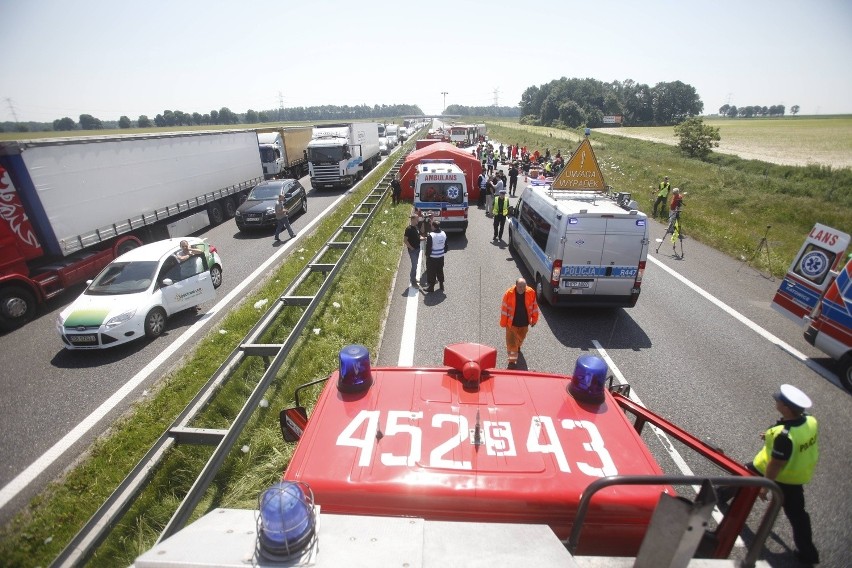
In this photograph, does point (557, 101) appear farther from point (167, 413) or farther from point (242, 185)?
point (167, 413)

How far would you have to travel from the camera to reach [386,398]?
3.70 metres

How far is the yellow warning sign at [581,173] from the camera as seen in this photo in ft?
38.1

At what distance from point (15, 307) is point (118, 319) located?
12.9 ft

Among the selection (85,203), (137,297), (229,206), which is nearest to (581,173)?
(137,297)

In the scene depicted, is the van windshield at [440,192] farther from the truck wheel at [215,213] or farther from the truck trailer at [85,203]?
the truck wheel at [215,213]

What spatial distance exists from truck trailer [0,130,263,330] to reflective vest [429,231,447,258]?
1025 cm

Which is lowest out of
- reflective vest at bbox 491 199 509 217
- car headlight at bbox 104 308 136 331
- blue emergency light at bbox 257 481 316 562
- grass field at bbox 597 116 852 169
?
grass field at bbox 597 116 852 169

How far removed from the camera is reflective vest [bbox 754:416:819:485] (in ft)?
12.7

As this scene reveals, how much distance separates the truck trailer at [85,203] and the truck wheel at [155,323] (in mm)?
3936

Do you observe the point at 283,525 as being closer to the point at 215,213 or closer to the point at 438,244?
the point at 438,244

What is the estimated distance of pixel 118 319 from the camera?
8359 millimetres

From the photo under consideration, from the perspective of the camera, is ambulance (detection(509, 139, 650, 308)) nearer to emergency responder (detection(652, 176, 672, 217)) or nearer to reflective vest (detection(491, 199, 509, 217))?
reflective vest (detection(491, 199, 509, 217))

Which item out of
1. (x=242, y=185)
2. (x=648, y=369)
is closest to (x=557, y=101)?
(x=242, y=185)

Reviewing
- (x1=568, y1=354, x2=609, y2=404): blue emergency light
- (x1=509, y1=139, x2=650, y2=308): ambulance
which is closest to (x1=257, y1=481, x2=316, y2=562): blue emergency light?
(x1=568, y1=354, x2=609, y2=404): blue emergency light
